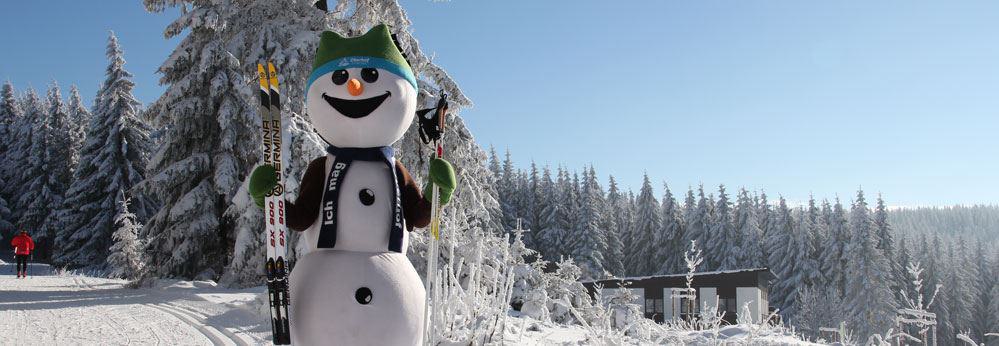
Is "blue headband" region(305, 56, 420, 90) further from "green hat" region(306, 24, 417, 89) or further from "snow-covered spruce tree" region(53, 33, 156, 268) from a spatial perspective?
"snow-covered spruce tree" region(53, 33, 156, 268)

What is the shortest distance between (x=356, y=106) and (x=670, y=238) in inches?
1972

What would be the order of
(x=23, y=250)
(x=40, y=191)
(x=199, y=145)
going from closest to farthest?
(x=199, y=145)
(x=23, y=250)
(x=40, y=191)

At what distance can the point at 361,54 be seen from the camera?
370 centimetres

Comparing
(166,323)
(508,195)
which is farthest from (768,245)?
(166,323)

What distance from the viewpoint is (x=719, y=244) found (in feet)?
160

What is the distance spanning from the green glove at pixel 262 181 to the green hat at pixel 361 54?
66 cm

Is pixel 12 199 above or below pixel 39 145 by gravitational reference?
below

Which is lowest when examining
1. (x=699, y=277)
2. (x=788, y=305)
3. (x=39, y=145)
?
(x=788, y=305)

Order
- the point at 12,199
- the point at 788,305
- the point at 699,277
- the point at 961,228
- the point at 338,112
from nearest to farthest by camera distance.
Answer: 1. the point at 338,112
2. the point at 699,277
3. the point at 12,199
4. the point at 788,305
5. the point at 961,228

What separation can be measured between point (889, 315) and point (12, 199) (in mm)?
52931

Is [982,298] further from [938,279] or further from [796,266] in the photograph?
[796,266]

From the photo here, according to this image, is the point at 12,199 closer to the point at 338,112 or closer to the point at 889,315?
the point at 338,112

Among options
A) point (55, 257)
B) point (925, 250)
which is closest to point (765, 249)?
point (925, 250)

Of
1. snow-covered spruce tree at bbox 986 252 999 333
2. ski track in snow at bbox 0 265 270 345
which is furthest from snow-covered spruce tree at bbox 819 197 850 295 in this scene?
ski track in snow at bbox 0 265 270 345
